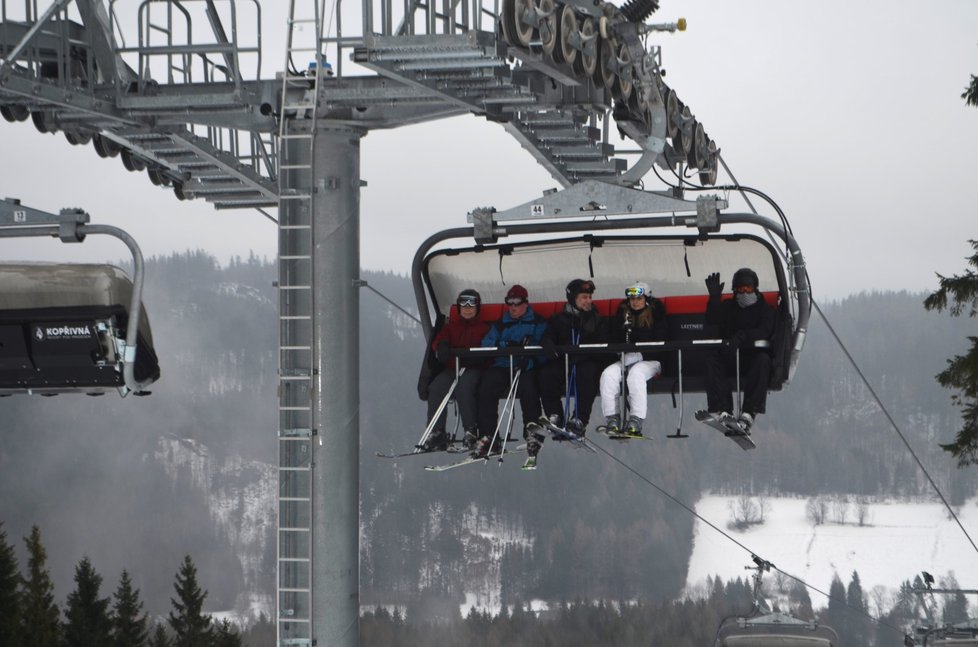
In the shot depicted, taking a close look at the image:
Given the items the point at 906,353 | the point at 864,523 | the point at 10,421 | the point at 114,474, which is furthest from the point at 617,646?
the point at 10,421

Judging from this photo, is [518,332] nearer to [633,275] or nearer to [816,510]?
[633,275]

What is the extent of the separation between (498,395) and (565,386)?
1.91 feet

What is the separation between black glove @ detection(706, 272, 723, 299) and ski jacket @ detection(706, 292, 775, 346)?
4 centimetres

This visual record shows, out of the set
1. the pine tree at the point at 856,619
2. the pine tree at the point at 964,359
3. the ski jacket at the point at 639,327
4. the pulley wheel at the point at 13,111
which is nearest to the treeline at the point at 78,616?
the pine tree at the point at 964,359

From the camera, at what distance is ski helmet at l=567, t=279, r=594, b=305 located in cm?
1339

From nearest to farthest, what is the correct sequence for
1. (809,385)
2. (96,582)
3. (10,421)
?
1. (96,582)
2. (809,385)
3. (10,421)

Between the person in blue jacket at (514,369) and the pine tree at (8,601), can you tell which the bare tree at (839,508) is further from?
the person in blue jacket at (514,369)

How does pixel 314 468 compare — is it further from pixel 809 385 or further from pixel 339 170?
pixel 809 385

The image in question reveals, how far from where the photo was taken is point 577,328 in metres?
13.4

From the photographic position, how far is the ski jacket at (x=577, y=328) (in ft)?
43.9

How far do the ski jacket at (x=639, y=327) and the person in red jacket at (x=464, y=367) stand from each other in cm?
117

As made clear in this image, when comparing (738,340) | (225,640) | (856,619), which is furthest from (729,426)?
(856,619)

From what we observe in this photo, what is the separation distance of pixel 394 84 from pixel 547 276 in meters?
A: 2.36

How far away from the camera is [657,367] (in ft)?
44.2
